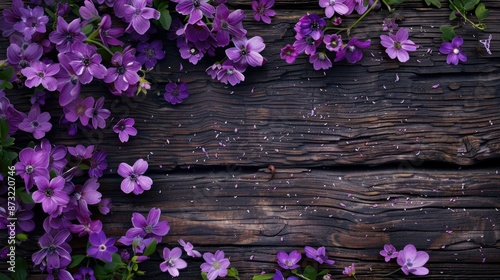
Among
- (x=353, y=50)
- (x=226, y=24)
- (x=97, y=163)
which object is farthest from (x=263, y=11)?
(x=97, y=163)

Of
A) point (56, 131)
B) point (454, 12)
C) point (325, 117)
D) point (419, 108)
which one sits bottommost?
point (56, 131)

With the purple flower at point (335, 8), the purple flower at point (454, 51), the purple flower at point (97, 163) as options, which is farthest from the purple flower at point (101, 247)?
the purple flower at point (454, 51)

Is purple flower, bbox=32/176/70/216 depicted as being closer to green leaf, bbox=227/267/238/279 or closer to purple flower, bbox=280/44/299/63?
green leaf, bbox=227/267/238/279

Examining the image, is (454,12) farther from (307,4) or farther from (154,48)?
(154,48)

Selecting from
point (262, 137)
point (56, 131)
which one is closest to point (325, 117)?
point (262, 137)

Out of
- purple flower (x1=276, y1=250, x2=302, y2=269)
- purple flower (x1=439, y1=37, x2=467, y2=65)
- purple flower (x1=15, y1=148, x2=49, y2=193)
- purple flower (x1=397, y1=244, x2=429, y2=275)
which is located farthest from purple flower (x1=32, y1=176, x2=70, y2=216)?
purple flower (x1=439, y1=37, x2=467, y2=65)

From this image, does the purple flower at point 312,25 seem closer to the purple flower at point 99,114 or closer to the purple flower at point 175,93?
the purple flower at point 175,93
